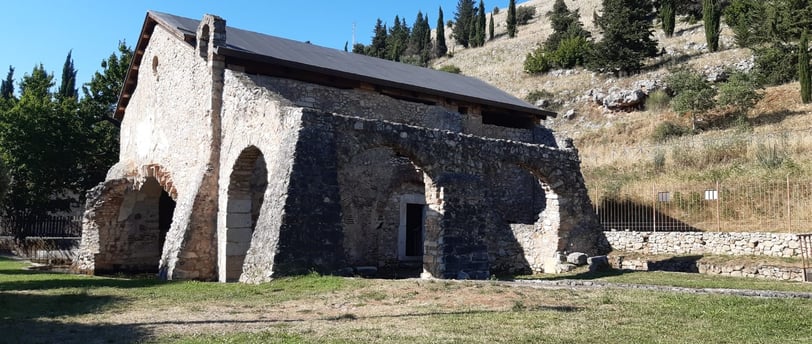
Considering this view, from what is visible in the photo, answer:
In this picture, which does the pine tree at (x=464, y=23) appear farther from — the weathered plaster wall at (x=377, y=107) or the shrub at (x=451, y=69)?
the weathered plaster wall at (x=377, y=107)

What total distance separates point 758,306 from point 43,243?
22.2 m

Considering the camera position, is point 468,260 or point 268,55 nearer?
point 468,260

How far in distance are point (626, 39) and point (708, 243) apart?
2617 centimetres

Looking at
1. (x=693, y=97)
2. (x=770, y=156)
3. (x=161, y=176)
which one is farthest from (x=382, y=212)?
(x=693, y=97)

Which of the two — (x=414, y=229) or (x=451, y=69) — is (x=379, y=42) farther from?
(x=414, y=229)

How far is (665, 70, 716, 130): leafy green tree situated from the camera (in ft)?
94.0

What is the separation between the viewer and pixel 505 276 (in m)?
14.5

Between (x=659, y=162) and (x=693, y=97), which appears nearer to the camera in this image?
(x=659, y=162)

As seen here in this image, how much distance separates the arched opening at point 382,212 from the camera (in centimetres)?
1548

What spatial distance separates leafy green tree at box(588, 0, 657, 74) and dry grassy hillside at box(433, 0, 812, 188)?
103 cm

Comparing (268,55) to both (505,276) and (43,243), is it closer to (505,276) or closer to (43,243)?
(505,276)

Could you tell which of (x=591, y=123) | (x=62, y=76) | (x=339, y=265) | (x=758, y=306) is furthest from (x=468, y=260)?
(x=62, y=76)

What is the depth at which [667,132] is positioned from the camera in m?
28.6

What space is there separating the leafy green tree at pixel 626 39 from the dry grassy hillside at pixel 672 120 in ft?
3.36
